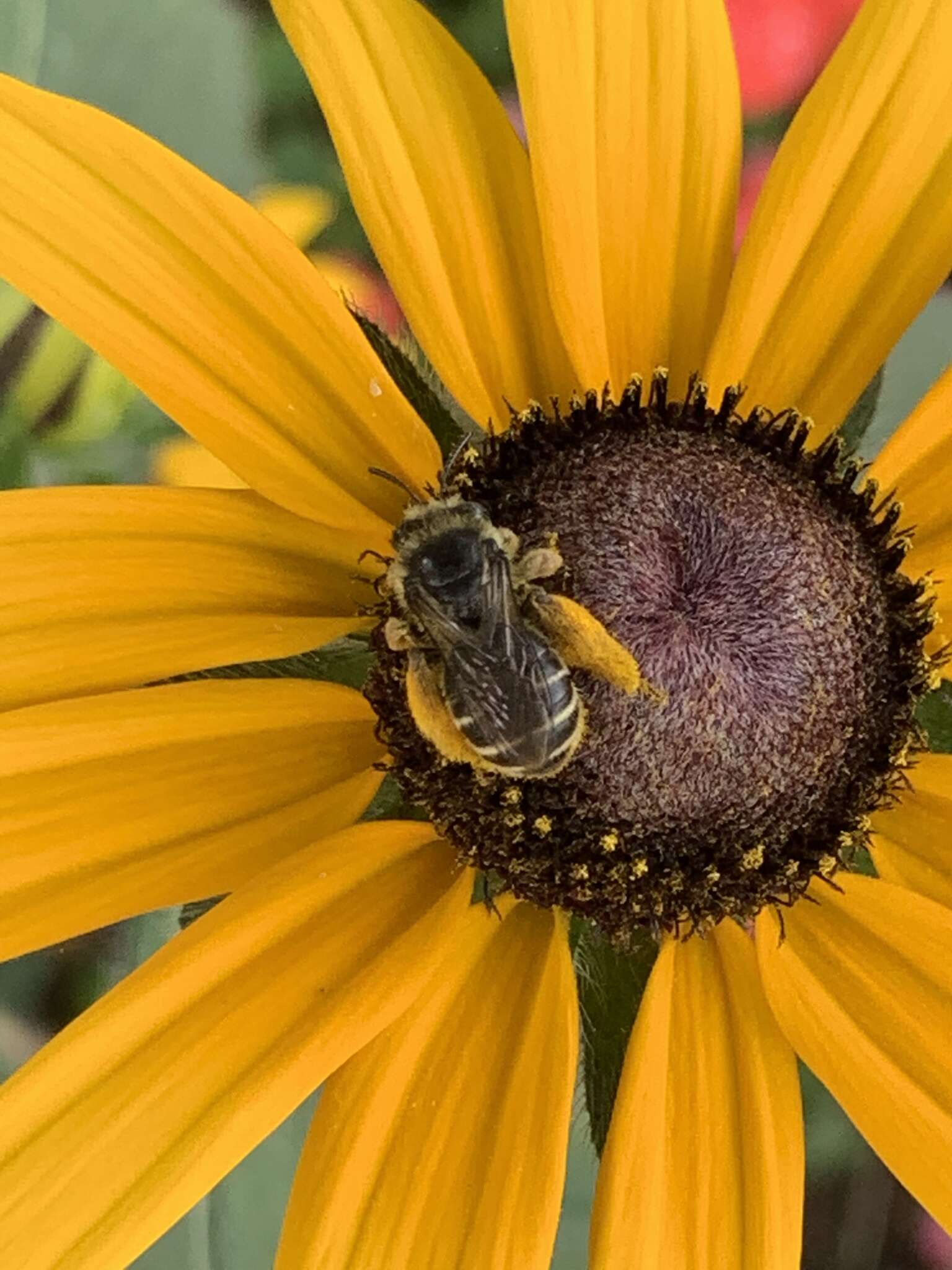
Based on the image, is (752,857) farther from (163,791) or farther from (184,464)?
(184,464)

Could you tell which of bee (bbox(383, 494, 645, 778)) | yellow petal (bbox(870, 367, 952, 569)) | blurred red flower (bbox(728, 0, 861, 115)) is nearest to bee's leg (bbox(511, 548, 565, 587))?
bee (bbox(383, 494, 645, 778))

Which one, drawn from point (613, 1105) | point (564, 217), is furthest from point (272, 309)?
point (613, 1105)

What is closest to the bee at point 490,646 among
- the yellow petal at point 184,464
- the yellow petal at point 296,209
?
the yellow petal at point 184,464

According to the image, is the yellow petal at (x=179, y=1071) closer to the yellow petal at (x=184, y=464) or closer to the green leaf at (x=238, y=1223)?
the green leaf at (x=238, y=1223)

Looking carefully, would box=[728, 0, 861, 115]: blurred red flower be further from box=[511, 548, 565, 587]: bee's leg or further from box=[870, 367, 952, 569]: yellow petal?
box=[511, 548, 565, 587]: bee's leg

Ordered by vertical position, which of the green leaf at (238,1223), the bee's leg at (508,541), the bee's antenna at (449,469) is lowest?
the green leaf at (238,1223)

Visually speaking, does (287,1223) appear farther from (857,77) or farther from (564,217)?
(857,77)

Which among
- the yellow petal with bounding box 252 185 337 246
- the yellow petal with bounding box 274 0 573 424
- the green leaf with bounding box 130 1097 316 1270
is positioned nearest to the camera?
the yellow petal with bounding box 274 0 573 424
